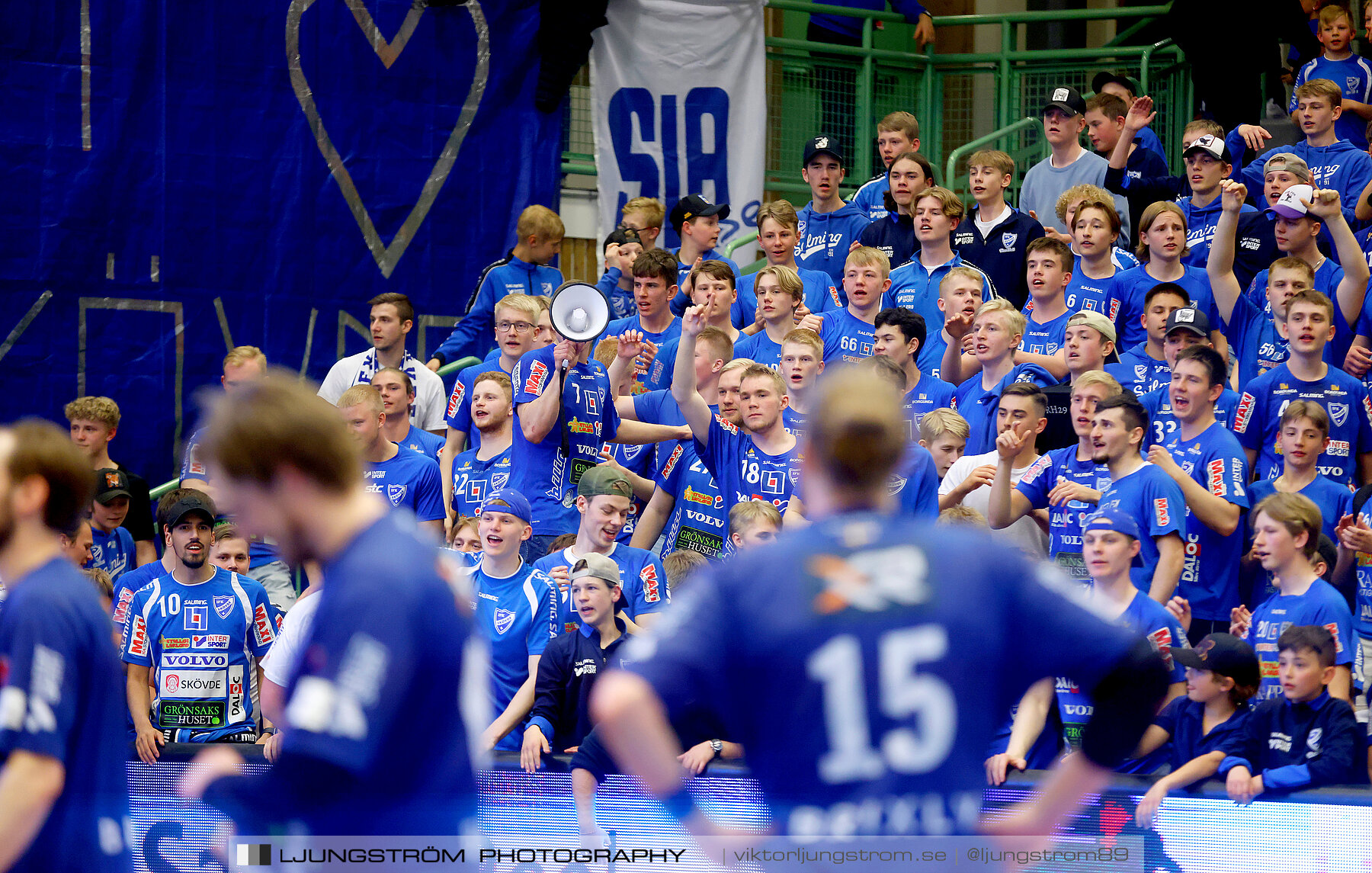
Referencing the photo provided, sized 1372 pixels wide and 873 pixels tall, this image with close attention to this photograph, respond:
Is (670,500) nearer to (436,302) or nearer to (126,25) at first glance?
(436,302)

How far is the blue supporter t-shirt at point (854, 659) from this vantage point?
8.41 feet

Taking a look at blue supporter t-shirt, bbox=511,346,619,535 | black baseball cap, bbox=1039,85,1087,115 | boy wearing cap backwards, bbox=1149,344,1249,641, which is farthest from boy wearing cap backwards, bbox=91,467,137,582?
black baseball cap, bbox=1039,85,1087,115

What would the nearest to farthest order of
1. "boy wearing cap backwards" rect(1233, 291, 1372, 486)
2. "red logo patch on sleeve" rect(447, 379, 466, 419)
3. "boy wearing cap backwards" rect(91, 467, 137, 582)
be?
"boy wearing cap backwards" rect(1233, 291, 1372, 486) → "boy wearing cap backwards" rect(91, 467, 137, 582) → "red logo patch on sleeve" rect(447, 379, 466, 419)

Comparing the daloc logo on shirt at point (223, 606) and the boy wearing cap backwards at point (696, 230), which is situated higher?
the boy wearing cap backwards at point (696, 230)

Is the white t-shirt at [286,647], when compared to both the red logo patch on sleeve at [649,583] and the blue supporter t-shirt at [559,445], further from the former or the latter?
the blue supporter t-shirt at [559,445]

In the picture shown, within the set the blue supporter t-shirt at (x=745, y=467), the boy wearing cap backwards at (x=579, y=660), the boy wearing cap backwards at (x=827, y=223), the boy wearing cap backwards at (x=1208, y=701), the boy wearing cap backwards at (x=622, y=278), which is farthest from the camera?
the boy wearing cap backwards at (x=827, y=223)

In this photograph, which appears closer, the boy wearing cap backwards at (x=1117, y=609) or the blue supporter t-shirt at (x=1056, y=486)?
the boy wearing cap backwards at (x=1117, y=609)

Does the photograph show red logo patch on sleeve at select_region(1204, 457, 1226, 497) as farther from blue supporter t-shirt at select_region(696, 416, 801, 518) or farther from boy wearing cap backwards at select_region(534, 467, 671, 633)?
boy wearing cap backwards at select_region(534, 467, 671, 633)

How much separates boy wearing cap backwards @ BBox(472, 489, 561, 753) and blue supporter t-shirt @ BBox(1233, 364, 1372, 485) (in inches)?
156

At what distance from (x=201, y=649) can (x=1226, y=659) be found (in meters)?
4.81

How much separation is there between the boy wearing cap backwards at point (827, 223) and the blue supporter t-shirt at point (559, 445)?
287 cm

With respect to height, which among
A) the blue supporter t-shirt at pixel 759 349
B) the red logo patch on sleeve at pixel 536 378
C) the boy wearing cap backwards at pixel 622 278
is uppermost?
the boy wearing cap backwards at pixel 622 278

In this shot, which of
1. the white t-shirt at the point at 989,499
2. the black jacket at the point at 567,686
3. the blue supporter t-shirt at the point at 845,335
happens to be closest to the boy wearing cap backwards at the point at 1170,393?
the white t-shirt at the point at 989,499

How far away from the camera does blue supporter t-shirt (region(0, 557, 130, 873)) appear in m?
2.99
